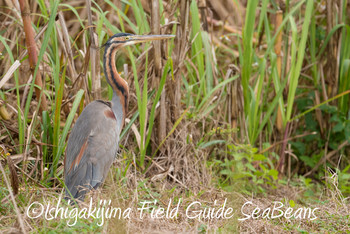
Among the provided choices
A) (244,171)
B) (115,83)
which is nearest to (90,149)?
(115,83)

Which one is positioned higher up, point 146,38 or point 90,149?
point 146,38

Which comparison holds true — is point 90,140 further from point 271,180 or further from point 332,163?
point 332,163

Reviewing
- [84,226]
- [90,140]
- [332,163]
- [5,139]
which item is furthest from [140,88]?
[332,163]

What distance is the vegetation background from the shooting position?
10.6 feet

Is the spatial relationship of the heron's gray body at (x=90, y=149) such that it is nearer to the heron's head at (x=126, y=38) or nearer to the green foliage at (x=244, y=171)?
the heron's head at (x=126, y=38)

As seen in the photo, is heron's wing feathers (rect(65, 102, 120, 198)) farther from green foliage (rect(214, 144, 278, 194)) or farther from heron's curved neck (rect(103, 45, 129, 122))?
green foliage (rect(214, 144, 278, 194))

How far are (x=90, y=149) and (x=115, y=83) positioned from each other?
0.52 m

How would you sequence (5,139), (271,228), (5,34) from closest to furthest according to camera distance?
(271,228) < (5,139) < (5,34)

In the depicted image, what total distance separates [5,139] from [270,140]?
7.15 ft

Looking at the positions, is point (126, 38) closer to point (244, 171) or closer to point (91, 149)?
point (91, 149)

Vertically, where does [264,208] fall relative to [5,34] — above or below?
below

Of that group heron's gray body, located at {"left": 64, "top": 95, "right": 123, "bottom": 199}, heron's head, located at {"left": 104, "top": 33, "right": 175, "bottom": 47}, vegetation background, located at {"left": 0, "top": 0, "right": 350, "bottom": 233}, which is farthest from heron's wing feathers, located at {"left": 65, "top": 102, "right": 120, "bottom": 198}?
heron's head, located at {"left": 104, "top": 33, "right": 175, "bottom": 47}

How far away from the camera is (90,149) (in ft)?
10.6

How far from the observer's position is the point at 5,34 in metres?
3.96
